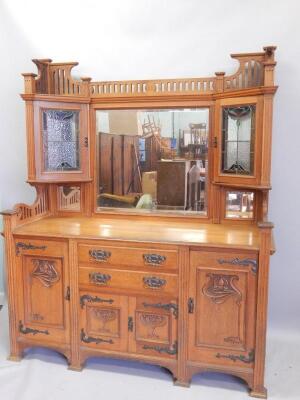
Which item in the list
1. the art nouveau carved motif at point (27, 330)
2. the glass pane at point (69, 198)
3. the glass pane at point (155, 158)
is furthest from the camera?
the glass pane at point (69, 198)

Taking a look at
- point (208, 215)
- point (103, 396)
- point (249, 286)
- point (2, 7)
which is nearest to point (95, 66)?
point (2, 7)

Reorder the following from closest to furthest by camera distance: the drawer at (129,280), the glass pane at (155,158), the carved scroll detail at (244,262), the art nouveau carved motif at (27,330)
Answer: the carved scroll detail at (244,262) → the drawer at (129,280) → the art nouveau carved motif at (27,330) → the glass pane at (155,158)

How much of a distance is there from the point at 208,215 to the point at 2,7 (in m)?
1.91

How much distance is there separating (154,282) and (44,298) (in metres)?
0.64

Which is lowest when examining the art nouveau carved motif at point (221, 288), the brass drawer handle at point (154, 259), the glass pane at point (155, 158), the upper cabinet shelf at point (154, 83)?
the art nouveau carved motif at point (221, 288)

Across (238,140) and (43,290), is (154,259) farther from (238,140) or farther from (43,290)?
(238,140)

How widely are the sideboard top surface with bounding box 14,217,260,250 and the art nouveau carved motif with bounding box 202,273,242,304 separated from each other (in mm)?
167

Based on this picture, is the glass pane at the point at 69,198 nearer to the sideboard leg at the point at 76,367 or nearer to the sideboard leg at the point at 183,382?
the sideboard leg at the point at 76,367

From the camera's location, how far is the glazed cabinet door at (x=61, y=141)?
238cm

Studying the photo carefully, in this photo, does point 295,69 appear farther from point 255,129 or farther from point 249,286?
point 249,286

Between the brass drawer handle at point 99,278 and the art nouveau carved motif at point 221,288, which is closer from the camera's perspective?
Answer: the art nouveau carved motif at point 221,288

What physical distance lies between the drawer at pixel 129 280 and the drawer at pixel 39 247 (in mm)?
154

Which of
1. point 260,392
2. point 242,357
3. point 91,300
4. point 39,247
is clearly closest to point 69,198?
point 39,247

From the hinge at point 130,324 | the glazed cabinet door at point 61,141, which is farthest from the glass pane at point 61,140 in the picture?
the hinge at point 130,324
